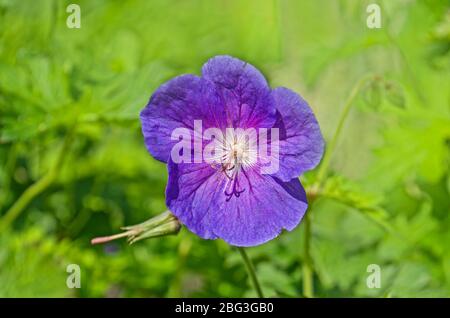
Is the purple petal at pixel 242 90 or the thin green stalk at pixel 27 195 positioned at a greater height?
the purple petal at pixel 242 90

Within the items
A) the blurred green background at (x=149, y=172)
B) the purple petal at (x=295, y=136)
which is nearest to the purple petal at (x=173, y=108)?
the purple petal at (x=295, y=136)

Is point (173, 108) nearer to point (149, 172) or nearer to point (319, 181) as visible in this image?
point (319, 181)

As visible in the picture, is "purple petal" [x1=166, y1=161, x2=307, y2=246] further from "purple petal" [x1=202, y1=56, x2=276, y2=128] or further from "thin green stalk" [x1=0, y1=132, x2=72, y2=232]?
"thin green stalk" [x1=0, y1=132, x2=72, y2=232]

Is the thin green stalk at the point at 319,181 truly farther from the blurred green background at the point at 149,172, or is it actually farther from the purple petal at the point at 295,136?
the purple petal at the point at 295,136

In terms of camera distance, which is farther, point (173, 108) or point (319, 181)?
point (319, 181)

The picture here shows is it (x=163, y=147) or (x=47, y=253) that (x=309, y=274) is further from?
(x=47, y=253)

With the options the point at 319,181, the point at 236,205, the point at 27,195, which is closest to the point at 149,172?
the point at 27,195

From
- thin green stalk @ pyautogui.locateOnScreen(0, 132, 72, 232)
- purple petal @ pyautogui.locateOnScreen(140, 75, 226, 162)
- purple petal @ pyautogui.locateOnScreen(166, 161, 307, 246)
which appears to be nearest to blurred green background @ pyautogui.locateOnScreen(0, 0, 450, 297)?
thin green stalk @ pyautogui.locateOnScreen(0, 132, 72, 232)
